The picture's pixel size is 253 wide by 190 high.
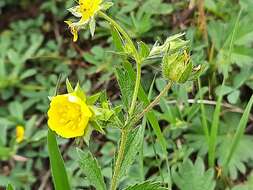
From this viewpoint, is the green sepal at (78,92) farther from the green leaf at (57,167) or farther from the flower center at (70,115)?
the green leaf at (57,167)

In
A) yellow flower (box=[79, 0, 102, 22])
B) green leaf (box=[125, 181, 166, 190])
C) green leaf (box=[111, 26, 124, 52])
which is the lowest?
green leaf (box=[125, 181, 166, 190])

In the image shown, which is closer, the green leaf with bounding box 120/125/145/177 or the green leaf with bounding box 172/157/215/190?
the green leaf with bounding box 120/125/145/177

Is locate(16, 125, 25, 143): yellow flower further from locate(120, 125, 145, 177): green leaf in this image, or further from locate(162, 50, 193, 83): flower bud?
locate(162, 50, 193, 83): flower bud

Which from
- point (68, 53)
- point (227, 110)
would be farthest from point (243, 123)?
point (68, 53)

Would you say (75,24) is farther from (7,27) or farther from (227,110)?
(7,27)

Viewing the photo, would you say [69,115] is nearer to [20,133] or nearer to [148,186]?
[148,186]

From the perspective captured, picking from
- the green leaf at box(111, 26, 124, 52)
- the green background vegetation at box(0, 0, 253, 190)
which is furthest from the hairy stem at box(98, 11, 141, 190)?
the green background vegetation at box(0, 0, 253, 190)
